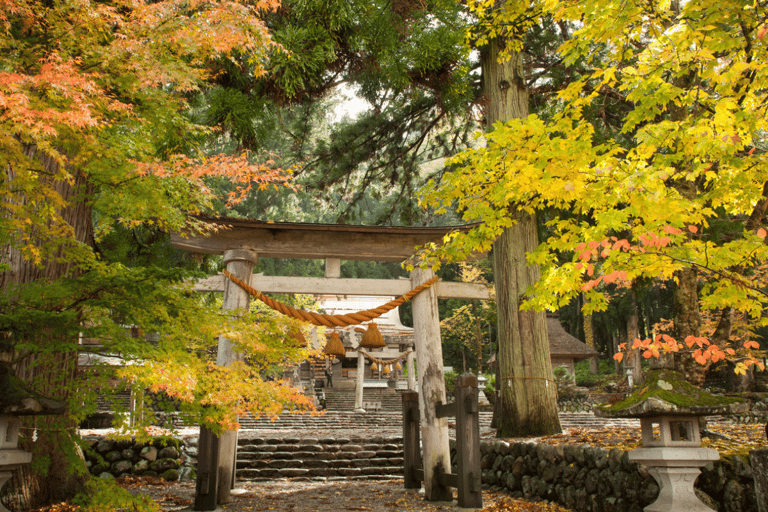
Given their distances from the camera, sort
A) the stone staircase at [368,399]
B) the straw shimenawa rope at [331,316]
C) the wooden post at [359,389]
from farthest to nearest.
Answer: the stone staircase at [368,399]
the wooden post at [359,389]
the straw shimenawa rope at [331,316]

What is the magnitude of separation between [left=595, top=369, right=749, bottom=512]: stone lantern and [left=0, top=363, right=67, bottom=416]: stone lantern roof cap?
4.02 m

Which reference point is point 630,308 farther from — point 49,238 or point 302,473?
point 49,238

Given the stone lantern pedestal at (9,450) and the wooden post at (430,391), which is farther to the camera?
the wooden post at (430,391)

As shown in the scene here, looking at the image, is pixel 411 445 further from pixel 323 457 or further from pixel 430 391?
pixel 323 457

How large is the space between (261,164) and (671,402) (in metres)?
4.25

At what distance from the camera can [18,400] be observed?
10.1 ft

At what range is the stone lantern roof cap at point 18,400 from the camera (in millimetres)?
3076

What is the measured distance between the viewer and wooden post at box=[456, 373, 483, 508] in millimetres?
5391

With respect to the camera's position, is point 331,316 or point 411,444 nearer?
point 331,316

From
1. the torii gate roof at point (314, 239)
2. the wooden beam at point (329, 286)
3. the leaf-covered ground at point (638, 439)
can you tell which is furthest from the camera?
the wooden beam at point (329, 286)

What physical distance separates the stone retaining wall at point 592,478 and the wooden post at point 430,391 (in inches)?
38.1

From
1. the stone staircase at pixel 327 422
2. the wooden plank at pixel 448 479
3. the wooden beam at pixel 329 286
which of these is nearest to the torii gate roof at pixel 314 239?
the wooden beam at pixel 329 286

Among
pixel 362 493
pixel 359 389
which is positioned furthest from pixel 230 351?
pixel 359 389

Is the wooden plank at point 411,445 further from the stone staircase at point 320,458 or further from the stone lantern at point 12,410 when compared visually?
the stone lantern at point 12,410
